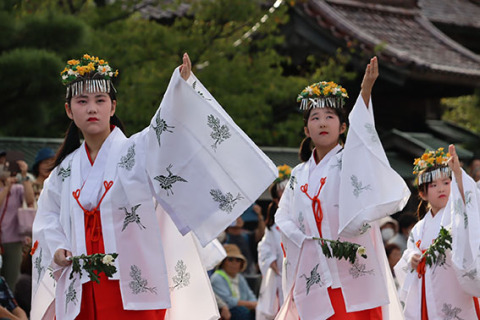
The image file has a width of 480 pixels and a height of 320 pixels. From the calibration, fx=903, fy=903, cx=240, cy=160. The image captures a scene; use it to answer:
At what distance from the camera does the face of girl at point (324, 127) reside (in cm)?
610

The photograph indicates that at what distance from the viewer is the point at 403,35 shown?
16.2m

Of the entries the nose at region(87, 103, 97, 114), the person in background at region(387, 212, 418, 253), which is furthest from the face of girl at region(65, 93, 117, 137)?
the person in background at region(387, 212, 418, 253)

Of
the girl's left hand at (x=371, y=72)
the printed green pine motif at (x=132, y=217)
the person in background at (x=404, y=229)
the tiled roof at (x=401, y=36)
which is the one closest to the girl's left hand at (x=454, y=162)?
the girl's left hand at (x=371, y=72)

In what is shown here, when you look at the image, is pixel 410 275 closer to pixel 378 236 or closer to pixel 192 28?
pixel 378 236

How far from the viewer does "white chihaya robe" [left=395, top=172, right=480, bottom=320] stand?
6.60 meters

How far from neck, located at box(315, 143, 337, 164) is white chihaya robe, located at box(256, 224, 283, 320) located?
3.64 meters

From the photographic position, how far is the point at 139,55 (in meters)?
10.6

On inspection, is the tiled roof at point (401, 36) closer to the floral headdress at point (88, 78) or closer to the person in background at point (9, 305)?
the person in background at point (9, 305)

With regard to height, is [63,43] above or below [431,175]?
above

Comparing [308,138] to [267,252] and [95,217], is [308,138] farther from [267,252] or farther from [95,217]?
[267,252]

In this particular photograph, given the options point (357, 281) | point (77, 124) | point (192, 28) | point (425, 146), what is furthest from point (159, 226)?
point (425, 146)

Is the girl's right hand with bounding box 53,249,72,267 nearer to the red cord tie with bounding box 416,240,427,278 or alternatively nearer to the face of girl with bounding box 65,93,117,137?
the face of girl with bounding box 65,93,117,137

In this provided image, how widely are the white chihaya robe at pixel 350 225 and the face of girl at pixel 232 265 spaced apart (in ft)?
11.9

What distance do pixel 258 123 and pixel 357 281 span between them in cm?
577
